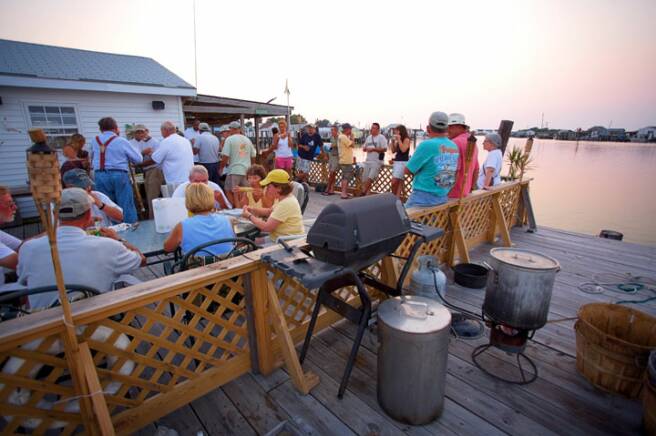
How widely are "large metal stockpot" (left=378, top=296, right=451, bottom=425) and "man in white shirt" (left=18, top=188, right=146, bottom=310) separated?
61.6 inches

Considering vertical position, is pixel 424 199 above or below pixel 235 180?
above

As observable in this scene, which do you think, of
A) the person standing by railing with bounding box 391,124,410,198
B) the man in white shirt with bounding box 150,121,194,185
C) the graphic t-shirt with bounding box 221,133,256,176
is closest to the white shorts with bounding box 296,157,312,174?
the person standing by railing with bounding box 391,124,410,198

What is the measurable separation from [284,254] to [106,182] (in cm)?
393

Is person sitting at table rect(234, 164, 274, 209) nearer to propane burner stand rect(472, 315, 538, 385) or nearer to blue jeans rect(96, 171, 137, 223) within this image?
blue jeans rect(96, 171, 137, 223)

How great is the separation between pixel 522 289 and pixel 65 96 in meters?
9.13

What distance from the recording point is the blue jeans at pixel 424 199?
3258mm

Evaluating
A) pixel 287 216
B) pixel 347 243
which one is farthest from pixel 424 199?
pixel 347 243

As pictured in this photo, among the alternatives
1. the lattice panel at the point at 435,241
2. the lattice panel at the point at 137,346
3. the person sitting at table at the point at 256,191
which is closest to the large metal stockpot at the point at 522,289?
the lattice panel at the point at 435,241

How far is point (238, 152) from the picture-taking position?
5.33 meters

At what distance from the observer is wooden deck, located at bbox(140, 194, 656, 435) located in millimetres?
1695

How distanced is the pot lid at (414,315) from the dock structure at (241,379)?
0.27m

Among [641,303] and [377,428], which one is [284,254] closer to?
[377,428]

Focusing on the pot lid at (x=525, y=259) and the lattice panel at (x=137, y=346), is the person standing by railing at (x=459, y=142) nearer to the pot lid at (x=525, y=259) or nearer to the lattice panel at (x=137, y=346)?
the pot lid at (x=525, y=259)

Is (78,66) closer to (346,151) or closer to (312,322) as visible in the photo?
(346,151)
